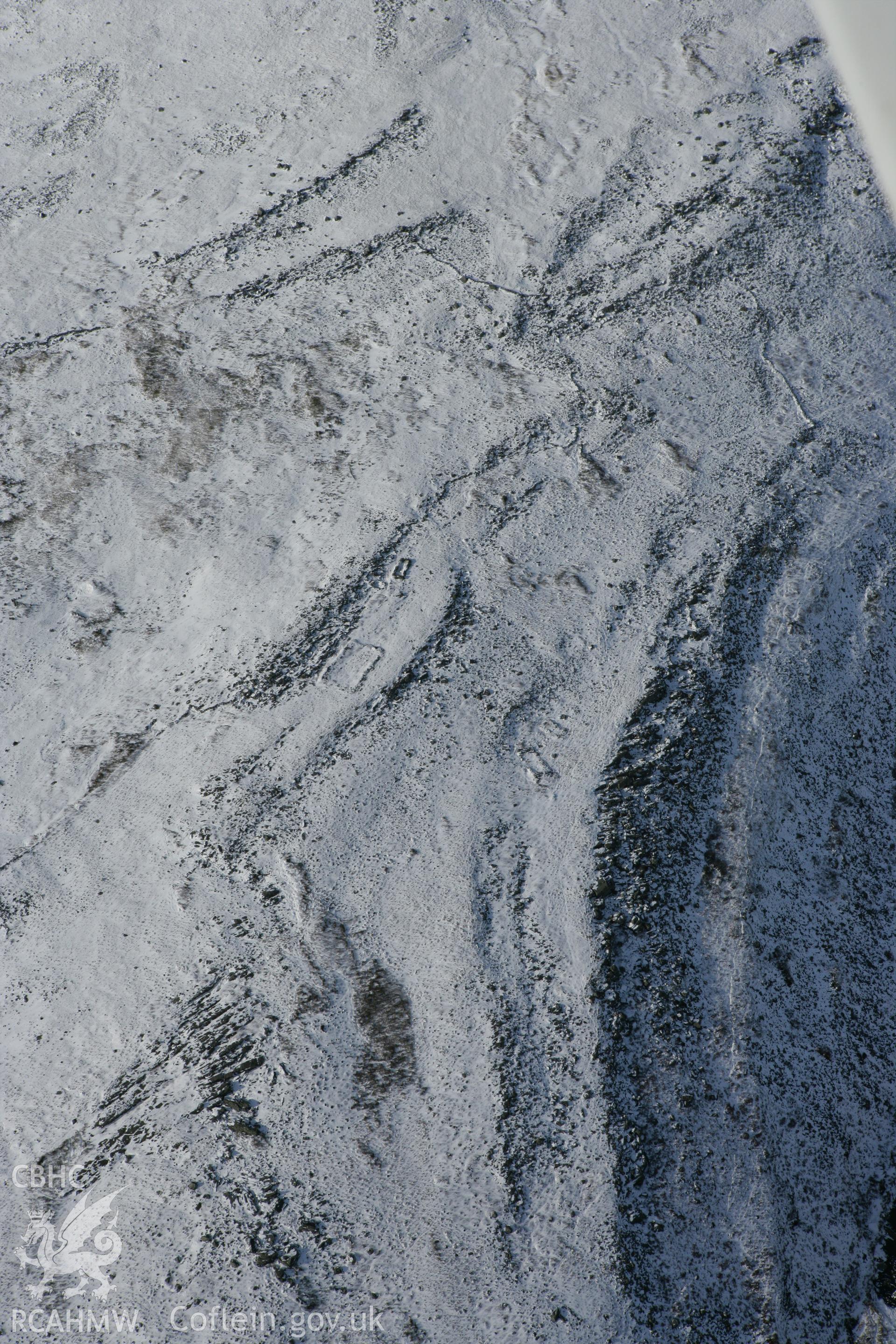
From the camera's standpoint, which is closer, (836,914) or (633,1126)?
(633,1126)

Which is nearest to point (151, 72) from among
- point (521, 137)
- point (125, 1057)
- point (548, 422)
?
point (521, 137)

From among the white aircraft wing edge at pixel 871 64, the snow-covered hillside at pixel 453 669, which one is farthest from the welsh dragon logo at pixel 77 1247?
the white aircraft wing edge at pixel 871 64

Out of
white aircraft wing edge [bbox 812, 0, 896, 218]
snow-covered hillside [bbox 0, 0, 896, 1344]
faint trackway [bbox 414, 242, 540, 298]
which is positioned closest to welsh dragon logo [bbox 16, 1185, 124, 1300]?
snow-covered hillside [bbox 0, 0, 896, 1344]

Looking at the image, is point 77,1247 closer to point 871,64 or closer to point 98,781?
point 98,781

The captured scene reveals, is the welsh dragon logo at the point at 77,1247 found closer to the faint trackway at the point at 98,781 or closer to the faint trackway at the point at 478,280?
the faint trackway at the point at 98,781

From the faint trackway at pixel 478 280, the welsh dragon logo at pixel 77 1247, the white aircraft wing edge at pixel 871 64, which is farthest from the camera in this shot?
the white aircraft wing edge at pixel 871 64

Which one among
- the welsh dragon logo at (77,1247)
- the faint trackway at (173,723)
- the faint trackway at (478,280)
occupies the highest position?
the faint trackway at (478,280)

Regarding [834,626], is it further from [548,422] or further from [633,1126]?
[633,1126]

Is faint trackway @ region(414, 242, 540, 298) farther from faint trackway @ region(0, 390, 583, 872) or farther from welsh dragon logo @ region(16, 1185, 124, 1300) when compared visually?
welsh dragon logo @ region(16, 1185, 124, 1300)

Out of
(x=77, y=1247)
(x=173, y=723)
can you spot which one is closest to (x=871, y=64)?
(x=173, y=723)
